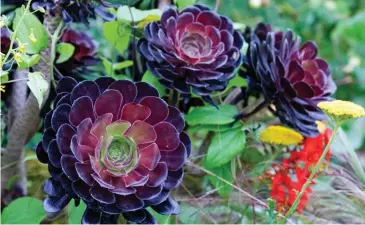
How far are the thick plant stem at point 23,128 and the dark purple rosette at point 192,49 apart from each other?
75mm

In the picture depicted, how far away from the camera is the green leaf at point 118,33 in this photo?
1.69 ft

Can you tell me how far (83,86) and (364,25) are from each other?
1.10 metres

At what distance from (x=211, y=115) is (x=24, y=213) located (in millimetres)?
180

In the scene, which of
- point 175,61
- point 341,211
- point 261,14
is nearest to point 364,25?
point 261,14

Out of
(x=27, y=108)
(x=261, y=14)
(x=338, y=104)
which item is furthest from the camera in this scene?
(x=261, y=14)

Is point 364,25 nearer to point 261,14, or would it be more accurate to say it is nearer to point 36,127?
point 261,14

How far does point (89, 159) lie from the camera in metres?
0.37

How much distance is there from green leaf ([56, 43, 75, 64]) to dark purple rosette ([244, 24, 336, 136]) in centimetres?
15

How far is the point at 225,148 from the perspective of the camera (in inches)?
18.9

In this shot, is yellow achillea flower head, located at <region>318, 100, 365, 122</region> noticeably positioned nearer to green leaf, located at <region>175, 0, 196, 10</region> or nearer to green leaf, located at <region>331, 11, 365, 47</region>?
green leaf, located at <region>175, 0, 196, 10</region>

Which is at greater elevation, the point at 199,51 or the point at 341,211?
the point at 199,51

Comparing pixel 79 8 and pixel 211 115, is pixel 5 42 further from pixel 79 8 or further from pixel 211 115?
pixel 211 115

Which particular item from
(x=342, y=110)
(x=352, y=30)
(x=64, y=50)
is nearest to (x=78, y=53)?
(x=64, y=50)

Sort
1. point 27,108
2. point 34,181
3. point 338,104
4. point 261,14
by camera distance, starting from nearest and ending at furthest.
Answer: point 338,104 < point 27,108 < point 34,181 < point 261,14
